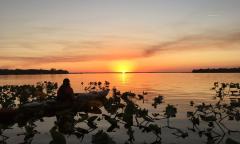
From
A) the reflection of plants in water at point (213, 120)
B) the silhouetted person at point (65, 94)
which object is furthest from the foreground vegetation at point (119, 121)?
the silhouetted person at point (65, 94)

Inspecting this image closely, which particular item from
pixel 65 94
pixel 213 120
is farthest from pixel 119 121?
pixel 65 94

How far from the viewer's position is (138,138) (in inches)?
510

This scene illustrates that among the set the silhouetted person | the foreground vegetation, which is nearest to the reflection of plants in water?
the foreground vegetation

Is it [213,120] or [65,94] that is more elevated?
[65,94]

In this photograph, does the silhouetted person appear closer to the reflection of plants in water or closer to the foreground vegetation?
the foreground vegetation

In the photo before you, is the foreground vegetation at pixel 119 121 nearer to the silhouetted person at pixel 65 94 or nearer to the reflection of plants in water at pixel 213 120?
the reflection of plants in water at pixel 213 120

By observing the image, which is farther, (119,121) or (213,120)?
(213,120)

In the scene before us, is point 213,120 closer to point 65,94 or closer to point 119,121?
point 119,121

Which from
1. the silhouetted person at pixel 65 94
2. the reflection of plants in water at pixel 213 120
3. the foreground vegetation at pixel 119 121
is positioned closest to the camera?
the foreground vegetation at pixel 119 121

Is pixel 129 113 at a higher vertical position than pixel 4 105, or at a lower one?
higher

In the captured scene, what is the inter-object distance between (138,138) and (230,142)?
1001cm

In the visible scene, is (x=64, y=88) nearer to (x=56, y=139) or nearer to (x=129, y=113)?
(x=129, y=113)

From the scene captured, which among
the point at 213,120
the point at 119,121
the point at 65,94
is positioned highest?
the point at 119,121

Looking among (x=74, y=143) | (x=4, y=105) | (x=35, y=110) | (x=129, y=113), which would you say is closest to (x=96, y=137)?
(x=129, y=113)
